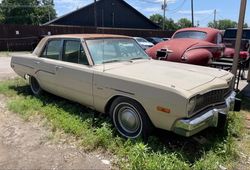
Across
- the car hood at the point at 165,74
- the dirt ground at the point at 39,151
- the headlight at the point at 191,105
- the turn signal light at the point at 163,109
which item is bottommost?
the dirt ground at the point at 39,151

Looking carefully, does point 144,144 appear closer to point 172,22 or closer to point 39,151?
point 39,151

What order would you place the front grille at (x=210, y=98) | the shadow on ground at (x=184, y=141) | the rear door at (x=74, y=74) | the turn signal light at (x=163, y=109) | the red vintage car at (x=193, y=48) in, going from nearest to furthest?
the turn signal light at (x=163, y=109) → the front grille at (x=210, y=98) → the shadow on ground at (x=184, y=141) → the rear door at (x=74, y=74) → the red vintage car at (x=193, y=48)

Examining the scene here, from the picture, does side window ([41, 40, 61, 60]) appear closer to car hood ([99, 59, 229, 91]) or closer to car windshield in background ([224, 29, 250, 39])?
car hood ([99, 59, 229, 91])

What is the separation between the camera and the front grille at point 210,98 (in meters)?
3.79

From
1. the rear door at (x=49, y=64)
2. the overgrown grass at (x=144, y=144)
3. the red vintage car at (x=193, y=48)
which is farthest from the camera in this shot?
the red vintage car at (x=193, y=48)

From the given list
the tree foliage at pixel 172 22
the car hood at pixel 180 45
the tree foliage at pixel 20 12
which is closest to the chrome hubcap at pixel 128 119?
the car hood at pixel 180 45

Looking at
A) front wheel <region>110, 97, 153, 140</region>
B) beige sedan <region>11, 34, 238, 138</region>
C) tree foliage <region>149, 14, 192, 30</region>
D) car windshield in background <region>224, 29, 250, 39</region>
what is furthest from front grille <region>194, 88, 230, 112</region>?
tree foliage <region>149, 14, 192, 30</region>

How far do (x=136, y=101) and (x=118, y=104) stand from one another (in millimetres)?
387

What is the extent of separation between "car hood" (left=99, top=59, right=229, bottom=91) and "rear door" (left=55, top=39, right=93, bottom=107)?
0.45 m

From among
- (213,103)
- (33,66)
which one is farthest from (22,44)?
(213,103)

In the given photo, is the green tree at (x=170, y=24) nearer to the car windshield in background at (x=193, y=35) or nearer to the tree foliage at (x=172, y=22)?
the tree foliage at (x=172, y=22)

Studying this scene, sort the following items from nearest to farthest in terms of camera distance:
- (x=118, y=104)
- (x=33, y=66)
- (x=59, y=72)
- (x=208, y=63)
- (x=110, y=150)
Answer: (x=110, y=150) → (x=118, y=104) → (x=59, y=72) → (x=33, y=66) → (x=208, y=63)

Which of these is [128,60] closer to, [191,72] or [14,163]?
[191,72]

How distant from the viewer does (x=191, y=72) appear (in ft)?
14.8
